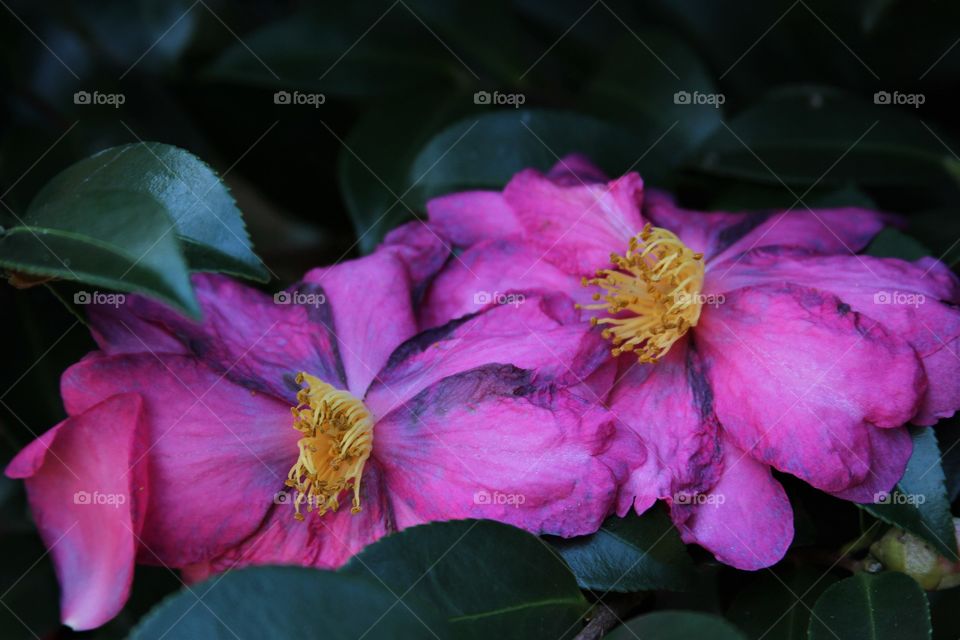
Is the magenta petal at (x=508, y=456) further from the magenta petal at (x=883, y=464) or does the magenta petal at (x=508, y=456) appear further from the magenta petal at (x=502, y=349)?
the magenta petal at (x=883, y=464)

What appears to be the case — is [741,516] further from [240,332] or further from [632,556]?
[240,332]

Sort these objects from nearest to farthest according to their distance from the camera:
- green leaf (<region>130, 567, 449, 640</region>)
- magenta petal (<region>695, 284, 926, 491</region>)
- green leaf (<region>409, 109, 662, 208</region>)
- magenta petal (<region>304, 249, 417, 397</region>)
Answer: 1. green leaf (<region>130, 567, 449, 640</region>)
2. magenta petal (<region>695, 284, 926, 491</region>)
3. magenta petal (<region>304, 249, 417, 397</region>)
4. green leaf (<region>409, 109, 662, 208</region>)

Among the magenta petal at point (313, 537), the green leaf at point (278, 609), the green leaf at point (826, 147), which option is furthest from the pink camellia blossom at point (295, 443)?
→ the green leaf at point (826, 147)

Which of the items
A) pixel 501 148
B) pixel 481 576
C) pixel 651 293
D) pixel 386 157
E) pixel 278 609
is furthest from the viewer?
pixel 386 157

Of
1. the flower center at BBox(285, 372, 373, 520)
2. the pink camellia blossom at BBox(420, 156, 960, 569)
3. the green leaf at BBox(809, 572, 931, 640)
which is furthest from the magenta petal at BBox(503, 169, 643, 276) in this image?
the green leaf at BBox(809, 572, 931, 640)

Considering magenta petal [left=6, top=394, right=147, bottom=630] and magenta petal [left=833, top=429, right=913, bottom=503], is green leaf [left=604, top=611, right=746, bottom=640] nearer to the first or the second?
magenta petal [left=833, top=429, right=913, bottom=503]

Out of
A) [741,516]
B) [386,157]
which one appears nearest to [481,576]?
[741,516]
